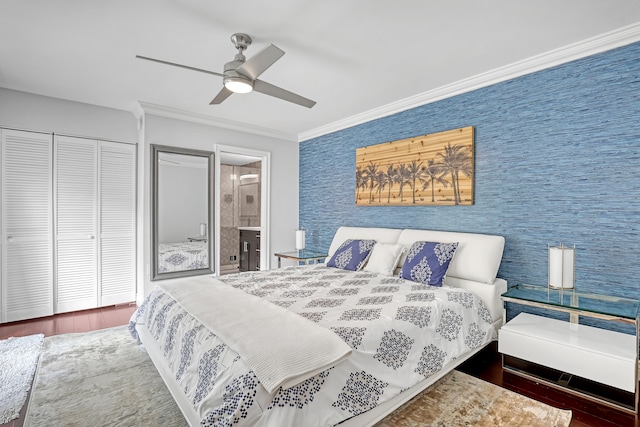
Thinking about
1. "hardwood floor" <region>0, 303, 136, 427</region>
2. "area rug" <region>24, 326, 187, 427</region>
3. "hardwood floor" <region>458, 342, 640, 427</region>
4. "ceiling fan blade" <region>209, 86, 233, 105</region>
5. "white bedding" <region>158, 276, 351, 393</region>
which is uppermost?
"ceiling fan blade" <region>209, 86, 233, 105</region>

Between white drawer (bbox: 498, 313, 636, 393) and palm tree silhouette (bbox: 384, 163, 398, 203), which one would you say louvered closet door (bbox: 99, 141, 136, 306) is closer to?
palm tree silhouette (bbox: 384, 163, 398, 203)

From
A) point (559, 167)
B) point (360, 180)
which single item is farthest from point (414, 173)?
point (559, 167)

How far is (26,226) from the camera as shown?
3707mm

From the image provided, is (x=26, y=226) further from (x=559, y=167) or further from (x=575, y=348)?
(x=559, y=167)

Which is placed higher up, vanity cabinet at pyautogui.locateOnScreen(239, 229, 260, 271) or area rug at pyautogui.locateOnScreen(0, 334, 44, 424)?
vanity cabinet at pyautogui.locateOnScreen(239, 229, 260, 271)

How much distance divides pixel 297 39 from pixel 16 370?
343 cm

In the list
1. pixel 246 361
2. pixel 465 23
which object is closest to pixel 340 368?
pixel 246 361

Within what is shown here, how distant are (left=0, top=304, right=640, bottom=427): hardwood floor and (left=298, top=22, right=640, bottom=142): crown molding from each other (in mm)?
2551

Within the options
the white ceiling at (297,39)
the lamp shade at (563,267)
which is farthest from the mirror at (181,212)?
the lamp shade at (563,267)

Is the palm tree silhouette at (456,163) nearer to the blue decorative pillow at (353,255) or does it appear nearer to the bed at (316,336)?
the bed at (316,336)

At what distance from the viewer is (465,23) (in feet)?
7.42

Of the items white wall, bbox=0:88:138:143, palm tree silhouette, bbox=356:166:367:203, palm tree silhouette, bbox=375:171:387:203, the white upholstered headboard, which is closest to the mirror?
white wall, bbox=0:88:138:143

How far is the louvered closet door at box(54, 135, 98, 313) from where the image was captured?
3.90m

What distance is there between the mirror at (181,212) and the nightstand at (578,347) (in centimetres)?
374
